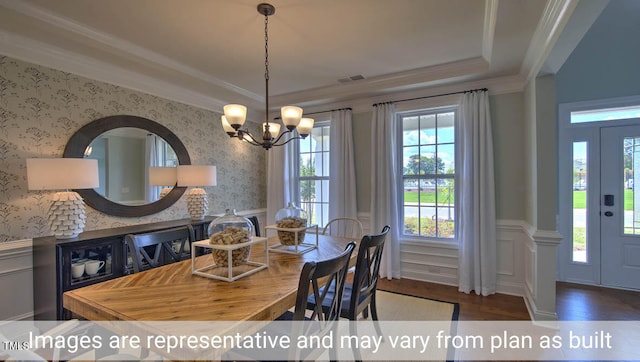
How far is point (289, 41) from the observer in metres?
2.77

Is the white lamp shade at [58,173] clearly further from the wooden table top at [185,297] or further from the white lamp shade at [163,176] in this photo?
the wooden table top at [185,297]

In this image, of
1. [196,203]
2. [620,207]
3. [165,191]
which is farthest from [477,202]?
[165,191]

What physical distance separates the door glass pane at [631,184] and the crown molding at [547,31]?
1.78m

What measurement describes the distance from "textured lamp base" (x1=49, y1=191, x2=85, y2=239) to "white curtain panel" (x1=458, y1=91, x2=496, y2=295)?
398 cm

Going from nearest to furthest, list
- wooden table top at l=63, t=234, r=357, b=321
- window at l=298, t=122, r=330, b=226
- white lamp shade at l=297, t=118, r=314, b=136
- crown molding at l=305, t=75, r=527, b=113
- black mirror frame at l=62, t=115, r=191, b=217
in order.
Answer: wooden table top at l=63, t=234, r=357, b=321 → white lamp shade at l=297, t=118, r=314, b=136 → black mirror frame at l=62, t=115, r=191, b=217 → crown molding at l=305, t=75, r=527, b=113 → window at l=298, t=122, r=330, b=226

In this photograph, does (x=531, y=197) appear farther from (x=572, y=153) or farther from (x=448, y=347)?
(x=448, y=347)

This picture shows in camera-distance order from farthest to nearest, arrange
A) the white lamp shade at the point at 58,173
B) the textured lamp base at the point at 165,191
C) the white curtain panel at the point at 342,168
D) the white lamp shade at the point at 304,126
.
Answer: the white curtain panel at the point at 342,168 < the textured lamp base at the point at 165,191 < the white lamp shade at the point at 304,126 < the white lamp shade at the point at 58,173

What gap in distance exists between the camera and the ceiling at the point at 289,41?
220 cm

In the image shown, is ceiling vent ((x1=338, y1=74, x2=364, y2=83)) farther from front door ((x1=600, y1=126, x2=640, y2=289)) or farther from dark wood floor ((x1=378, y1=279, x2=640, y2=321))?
front door ((x1=600, y1=126, x2=640, y2=289))

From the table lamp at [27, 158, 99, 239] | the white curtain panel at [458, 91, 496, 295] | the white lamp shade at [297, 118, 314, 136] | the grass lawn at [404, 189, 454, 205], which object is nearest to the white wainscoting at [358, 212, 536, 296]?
the white curtain panel at [458, 91, 496, 295]

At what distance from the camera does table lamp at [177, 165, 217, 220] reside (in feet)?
11.6

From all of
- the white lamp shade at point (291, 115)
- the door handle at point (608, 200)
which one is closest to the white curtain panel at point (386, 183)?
the white lamp shade at point (291, 115)

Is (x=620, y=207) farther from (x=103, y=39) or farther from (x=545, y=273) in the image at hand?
(x=103, y=39)

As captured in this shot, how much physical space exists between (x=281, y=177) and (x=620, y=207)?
4472mm
